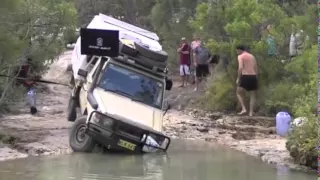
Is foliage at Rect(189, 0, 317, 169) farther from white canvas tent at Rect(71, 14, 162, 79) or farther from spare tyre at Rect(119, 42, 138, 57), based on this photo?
spare tyre at Rect(119, 42, 138, 57)

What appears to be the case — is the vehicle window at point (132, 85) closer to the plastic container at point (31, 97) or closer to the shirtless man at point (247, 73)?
the shirtless man at point (247, 73)

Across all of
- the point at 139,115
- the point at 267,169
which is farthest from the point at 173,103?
the point at 267,169

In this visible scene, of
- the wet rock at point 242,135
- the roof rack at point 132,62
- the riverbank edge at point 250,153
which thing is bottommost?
the wet rock at point 242,135

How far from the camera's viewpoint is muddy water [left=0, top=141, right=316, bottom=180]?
11.1 m

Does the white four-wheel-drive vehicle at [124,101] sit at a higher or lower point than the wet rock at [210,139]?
higher

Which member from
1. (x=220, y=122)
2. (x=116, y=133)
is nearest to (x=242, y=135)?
(x=220, y=122)

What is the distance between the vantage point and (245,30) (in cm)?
1836

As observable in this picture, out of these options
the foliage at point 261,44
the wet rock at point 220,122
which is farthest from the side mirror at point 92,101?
the wet rock at point 220,122

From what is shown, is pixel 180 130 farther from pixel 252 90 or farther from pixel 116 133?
pixel 116 133

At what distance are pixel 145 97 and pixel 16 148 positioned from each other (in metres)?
2.78

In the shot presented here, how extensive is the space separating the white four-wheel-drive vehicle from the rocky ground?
1.02 meters

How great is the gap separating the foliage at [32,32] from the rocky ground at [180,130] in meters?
1.07

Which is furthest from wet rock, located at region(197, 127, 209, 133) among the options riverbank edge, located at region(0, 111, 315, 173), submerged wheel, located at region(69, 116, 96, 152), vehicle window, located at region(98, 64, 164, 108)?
submerged wheel, located at region(69, 116, 96, 152)

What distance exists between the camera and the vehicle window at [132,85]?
13594 mm
